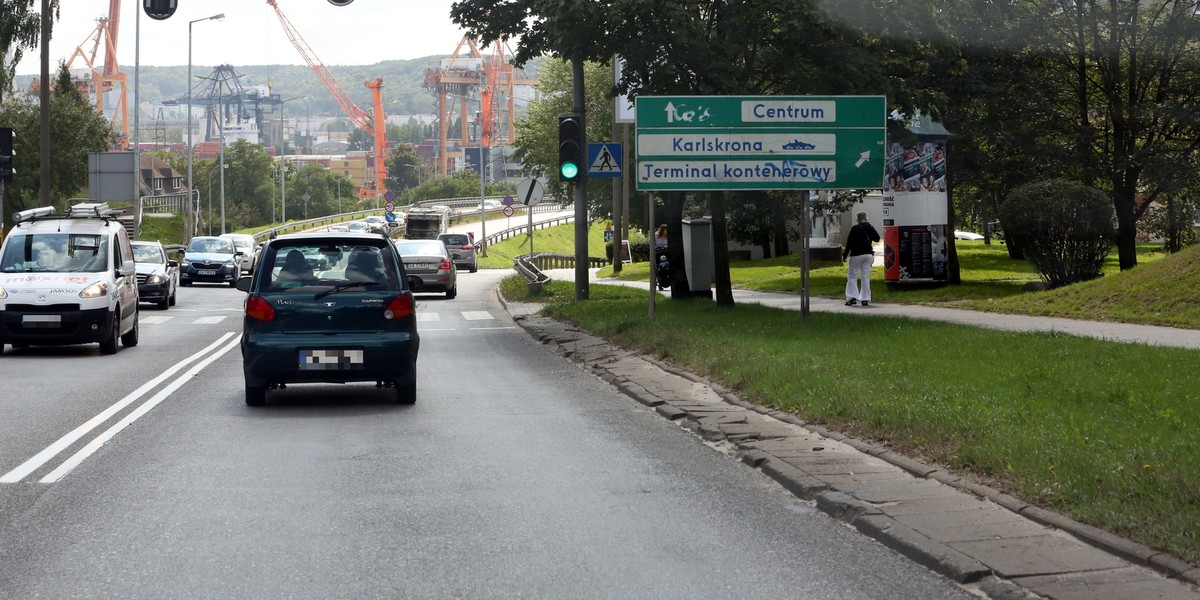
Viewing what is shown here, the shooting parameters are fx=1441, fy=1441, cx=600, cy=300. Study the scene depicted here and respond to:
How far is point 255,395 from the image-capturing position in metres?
13.2

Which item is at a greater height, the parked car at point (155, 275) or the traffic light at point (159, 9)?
the traffic light at point (159, 9)

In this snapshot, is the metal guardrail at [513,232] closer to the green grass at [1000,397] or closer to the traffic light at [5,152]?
the traffic light at [5,152]

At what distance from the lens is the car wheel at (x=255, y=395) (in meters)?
13.1

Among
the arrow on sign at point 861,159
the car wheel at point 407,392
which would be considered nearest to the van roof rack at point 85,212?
the car wheel at point 407,392

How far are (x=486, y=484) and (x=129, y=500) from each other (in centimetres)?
206

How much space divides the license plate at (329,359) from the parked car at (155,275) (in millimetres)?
19486

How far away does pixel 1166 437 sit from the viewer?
866cm

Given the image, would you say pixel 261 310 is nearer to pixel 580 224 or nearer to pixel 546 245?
pixel 580 224

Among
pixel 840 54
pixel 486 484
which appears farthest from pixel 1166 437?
pixel 840 54

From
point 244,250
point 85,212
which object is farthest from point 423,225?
point 85,212

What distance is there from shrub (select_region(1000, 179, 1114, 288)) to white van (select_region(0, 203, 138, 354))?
Answer: 14.8m

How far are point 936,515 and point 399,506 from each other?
2909mm

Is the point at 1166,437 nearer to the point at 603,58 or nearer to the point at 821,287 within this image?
the point at 603,58

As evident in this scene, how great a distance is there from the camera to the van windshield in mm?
20250
